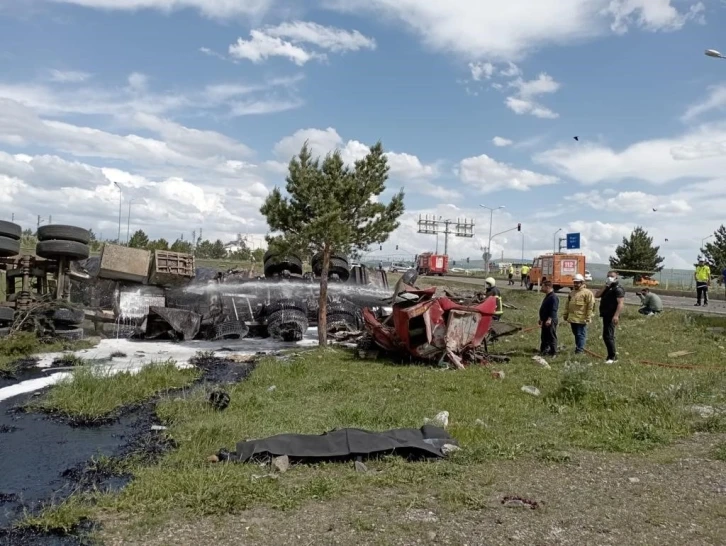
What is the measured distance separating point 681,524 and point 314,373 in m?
6.53

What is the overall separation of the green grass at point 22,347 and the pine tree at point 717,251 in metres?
38.6

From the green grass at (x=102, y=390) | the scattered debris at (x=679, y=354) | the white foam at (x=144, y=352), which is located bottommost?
the white foam at (x=144, y=352)

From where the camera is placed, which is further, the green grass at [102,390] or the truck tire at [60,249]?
the truck tire at [60,249]

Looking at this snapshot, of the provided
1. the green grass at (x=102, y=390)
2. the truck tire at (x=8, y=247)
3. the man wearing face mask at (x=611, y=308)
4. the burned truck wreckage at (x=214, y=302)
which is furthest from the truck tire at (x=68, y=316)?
the man wearing face mask at (x=611, y=308)

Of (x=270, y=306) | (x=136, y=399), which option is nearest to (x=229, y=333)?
(x=270, y=306)

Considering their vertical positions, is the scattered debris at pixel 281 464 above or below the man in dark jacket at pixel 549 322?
below

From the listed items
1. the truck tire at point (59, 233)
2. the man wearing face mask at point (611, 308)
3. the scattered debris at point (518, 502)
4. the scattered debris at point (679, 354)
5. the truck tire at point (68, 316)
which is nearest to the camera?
the scattered debris at point (518, 502)

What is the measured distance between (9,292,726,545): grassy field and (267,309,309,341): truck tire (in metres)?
5.48

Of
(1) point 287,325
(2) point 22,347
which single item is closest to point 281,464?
(2) point 22,347

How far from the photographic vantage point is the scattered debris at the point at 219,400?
7.40m

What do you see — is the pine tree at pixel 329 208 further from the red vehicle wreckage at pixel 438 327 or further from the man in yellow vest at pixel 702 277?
the man in yellow vest at pixel 702 277

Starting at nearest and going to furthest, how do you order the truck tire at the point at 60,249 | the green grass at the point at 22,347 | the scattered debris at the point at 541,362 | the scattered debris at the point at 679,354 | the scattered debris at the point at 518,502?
1. the scattered debris at the point at 518,502
2. the scattered debris at the point at 541,362
3. the green grass at the point at 22,347
4. the scattered debris at the point at 679,354
5. the truck tire at the point at 60,249

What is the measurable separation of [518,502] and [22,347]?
1048 centimetres

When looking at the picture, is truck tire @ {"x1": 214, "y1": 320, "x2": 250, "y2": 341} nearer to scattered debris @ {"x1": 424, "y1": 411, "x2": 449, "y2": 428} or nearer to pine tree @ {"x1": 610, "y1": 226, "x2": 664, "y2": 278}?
scattered debris @ {"x1": 424, "y1": 411, "x2": 449, "y2": 428}
